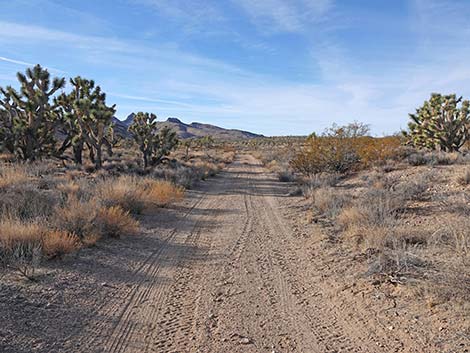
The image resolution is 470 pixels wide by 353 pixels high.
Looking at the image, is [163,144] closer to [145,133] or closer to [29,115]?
[145,133]

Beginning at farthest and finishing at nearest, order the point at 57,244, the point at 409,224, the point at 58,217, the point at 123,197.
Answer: the point at 123,197 → the point at 409,224 → the point at 58,217 → the point at 57,244

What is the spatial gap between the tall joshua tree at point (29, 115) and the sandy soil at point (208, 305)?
16.7 meters

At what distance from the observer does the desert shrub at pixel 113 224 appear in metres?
9.03

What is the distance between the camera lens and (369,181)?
52.0 ft

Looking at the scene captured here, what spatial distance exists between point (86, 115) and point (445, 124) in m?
22.7

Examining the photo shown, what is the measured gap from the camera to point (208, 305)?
5.65 m

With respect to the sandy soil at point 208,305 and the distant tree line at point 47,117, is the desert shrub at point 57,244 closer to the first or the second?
the sandy soil at point 208,305

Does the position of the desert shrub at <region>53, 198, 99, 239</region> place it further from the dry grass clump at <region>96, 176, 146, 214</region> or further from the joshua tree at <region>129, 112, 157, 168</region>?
the joshua tree at <region>129, 112, 157, 168</region>

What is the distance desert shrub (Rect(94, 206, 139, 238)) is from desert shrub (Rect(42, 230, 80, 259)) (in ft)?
4.20

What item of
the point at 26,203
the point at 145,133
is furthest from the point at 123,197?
the point at 145,133

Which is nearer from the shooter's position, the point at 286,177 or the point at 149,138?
the point at 286,177

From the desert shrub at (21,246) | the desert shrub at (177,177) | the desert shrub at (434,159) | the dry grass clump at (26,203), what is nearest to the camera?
the desert shrub at (21,246)

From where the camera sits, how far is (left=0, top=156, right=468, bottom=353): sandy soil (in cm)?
448

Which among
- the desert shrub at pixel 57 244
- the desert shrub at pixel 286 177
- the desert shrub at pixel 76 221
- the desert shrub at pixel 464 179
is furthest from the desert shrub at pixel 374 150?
the desert shrub at pixel 57 244
